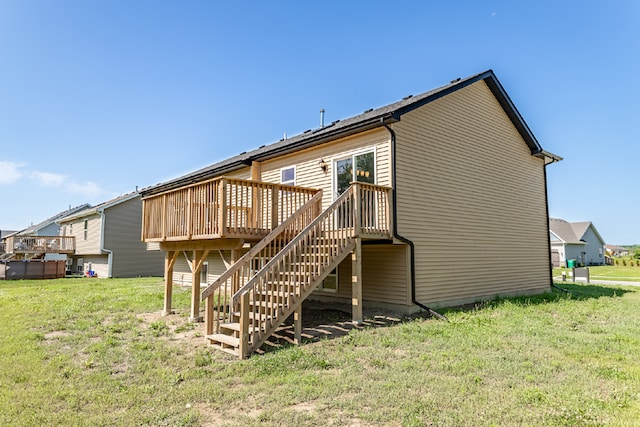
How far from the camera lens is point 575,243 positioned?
38875mm

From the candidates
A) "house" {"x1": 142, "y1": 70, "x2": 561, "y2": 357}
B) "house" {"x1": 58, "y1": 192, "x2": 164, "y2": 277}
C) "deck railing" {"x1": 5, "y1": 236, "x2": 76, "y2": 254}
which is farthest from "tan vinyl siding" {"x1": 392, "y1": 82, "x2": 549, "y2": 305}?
"deck railing" {"x1": 5, "y1": 236, "x2": 76, "y2": 254}

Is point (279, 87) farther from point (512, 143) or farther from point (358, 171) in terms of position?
point (512, 143)

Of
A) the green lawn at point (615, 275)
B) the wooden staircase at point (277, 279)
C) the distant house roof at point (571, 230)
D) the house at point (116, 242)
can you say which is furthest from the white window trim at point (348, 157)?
the distant house roof at point (571, 230)

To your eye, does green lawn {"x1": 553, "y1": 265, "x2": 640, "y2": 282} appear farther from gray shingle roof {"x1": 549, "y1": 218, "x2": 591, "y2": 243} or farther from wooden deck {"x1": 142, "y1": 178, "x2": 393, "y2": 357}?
wooden deck {"x1": 142, "y1": 178, "x2": 393, "y2": 357}

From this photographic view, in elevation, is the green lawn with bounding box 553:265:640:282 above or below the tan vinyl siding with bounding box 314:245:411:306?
below

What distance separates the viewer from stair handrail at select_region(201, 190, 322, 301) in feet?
21.0

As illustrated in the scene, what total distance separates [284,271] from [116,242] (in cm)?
2109

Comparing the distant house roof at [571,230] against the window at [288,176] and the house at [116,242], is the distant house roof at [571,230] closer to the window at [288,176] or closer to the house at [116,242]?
the window at [288,176]

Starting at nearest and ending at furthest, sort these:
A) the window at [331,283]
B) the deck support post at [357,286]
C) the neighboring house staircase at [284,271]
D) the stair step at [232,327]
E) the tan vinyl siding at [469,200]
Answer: the neighboring house staircase at [284,271] < the stair step at [232,327] < the deck support post at [357,286] < the tan vinyl siding at [469,200] < the window at [331,283]

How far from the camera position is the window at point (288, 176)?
456 inches

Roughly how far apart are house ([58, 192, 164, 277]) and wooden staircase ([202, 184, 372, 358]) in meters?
18.8

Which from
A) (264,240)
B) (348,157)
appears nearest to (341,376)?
(264,240)

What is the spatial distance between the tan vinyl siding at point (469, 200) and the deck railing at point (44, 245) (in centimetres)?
2734

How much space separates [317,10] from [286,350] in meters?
11.9
